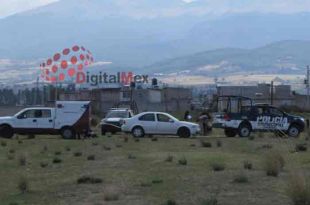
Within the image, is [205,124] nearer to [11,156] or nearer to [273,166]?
[11,156]

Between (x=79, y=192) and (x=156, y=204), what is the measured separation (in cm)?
253

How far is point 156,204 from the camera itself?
13742 millimetres

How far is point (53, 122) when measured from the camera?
39.5 m

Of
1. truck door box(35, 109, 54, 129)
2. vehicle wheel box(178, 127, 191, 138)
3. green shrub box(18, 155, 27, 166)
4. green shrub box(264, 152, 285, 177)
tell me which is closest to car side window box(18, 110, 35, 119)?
truck door box(35, 109, 54, 129)

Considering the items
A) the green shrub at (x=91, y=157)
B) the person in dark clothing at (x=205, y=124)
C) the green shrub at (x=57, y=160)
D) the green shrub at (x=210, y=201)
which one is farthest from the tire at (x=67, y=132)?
the green shrub at (x=210, y=201)

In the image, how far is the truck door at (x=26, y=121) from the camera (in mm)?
39469

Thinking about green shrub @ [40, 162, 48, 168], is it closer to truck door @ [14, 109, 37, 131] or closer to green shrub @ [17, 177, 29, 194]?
green shrub @ [17, 177, 29, 194]

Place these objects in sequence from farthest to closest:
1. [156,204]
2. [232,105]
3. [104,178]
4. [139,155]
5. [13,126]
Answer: [232,105] → [13,126] → [139,155] → [104,178] → [156,204]

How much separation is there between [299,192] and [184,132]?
27.4m

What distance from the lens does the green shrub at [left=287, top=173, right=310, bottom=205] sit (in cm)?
1263

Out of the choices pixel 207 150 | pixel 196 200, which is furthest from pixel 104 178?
pixel 207 150

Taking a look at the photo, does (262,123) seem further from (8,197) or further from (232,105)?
(8,197)

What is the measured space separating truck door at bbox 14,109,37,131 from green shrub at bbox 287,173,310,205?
2760 centimetres

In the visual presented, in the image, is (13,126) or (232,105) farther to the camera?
(232,105)
